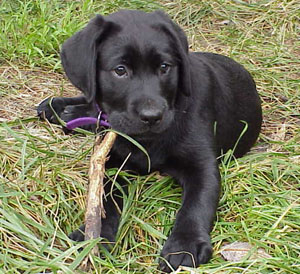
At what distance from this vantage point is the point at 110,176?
11.6 feet

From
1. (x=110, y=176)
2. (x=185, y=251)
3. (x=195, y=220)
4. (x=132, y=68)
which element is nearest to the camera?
(x=185, y=251)

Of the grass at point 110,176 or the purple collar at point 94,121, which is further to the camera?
the purple collar at point 94,121

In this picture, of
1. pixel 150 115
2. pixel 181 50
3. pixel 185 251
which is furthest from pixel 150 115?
pixel 185 251

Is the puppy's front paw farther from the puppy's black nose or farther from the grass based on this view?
the puppy's black nose

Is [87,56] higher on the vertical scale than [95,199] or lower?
higher

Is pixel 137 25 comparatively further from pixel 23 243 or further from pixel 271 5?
pixel 271 5

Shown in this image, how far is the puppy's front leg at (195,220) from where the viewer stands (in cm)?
294

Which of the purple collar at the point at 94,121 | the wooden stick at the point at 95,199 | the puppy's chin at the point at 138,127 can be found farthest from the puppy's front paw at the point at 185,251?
the purple collar at the point at 94,121

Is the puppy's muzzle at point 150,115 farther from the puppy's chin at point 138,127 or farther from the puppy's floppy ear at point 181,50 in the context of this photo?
the puppy's floppy ear at point 181,50

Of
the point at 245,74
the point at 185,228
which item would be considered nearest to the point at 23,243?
the point at 185,228

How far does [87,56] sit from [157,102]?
0.46 m

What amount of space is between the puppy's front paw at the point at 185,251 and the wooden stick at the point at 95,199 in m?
0.32

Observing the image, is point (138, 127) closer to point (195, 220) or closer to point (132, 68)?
point (132, 68)

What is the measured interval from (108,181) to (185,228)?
590 millimetres
